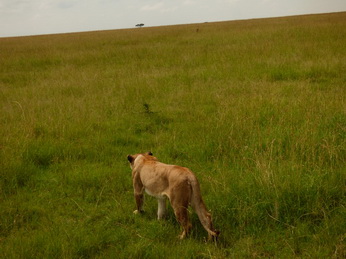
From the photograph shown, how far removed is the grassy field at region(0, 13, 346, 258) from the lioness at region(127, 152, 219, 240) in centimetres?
24

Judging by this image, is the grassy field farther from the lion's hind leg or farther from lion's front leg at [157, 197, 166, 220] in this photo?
the lion's hind leg

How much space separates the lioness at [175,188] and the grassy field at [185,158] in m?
0.24

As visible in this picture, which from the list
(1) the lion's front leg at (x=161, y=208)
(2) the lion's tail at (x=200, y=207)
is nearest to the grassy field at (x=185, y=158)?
(1) the lion's front leg at (x=161, y=208)

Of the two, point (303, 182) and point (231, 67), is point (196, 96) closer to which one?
point (231, 67)

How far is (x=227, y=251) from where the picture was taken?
10.0ft

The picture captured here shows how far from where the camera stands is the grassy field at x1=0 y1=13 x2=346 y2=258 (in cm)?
321

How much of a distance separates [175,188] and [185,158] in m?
2.15

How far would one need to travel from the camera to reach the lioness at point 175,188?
9.73ft

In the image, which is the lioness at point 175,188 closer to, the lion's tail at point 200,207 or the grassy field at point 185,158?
Result: the lion's tail at point 200,207

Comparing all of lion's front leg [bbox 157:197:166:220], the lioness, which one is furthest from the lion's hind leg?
lion's front leg [bbox 157:197:166:220]

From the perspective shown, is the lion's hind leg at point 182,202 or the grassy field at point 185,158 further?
the grassy field at point 185,158

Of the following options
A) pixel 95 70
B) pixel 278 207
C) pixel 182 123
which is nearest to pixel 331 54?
pixel 182 123

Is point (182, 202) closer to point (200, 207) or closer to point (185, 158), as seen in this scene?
point (200, 207)

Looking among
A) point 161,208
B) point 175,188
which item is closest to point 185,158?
point 161,208
